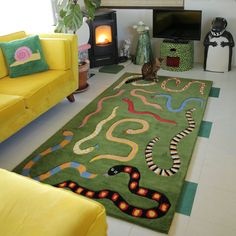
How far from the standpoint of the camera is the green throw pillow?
2.86 meters

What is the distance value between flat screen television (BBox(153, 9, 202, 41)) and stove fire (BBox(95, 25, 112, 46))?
686 mm

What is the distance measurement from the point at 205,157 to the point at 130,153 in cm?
→ 60

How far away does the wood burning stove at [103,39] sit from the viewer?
4.16 m

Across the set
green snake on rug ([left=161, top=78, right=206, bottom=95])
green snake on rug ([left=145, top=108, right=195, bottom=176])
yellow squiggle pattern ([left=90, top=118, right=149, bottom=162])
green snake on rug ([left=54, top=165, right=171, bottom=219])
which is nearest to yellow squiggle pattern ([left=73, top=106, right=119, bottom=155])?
yellow squiggle pattern ([left=90, top=118, right=149, bottom=162])

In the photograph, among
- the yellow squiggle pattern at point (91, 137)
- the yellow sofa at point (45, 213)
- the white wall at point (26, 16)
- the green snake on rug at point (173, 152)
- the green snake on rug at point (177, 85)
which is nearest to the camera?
the yellow sofa at point (45, 213)

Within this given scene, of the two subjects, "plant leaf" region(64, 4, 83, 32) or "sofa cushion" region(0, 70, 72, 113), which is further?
"plant leaf" region(64, 4, 83, 32)

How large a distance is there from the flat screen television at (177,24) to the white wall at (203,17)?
0.78 feet

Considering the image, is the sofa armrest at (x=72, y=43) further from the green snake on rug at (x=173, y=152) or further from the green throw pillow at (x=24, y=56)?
the green snake on rug at (x=173, y=152)

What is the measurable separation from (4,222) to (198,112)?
2.23m

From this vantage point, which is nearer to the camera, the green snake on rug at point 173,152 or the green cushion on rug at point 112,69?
the green snake on rug at point 173,152

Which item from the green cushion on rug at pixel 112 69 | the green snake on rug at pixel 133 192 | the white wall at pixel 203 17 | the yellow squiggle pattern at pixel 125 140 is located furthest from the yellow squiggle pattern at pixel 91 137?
the white wall at pixel 203 17

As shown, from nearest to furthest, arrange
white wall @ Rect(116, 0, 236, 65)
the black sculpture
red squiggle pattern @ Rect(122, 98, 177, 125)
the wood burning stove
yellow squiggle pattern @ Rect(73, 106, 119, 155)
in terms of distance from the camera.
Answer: yellow squiggle pattern @ Rect(73, 106, 119, 155), red squiggle pattern @ Rect(122, 98, 177, 125), the black sculpture, white wall @ Rect(116, 0, 236, 65), the wood burning stove

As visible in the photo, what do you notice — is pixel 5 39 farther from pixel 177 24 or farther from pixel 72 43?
pixel 177 24

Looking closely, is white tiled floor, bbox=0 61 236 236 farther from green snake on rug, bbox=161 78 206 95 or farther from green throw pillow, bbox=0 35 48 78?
green throw pillow, bbox=0 35 48 78
